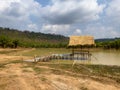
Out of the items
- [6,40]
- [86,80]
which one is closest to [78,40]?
[86,80]

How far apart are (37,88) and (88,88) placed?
2497 mm

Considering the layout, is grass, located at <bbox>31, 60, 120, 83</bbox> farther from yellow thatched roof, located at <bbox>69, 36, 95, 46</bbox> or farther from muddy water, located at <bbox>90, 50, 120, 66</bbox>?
yellow thatched roof, located at <bbox>69, 36, 95, 46</bbox>

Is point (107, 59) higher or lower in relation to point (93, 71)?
lower

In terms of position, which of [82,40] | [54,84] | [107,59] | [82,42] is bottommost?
[107,59]

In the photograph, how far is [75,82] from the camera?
12.9 m

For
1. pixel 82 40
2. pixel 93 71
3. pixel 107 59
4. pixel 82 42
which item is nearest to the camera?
pixel 93 71

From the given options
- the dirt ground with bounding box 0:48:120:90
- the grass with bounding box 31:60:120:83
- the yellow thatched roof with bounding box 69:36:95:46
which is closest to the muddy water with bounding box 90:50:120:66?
the yellow thatched roof with bounding box 69:36:95:46

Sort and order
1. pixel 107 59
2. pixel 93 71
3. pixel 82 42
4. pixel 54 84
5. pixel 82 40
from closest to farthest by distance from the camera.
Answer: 1. pixel 54 84
2. pixel 93 71
3. pixel 107 59
4. pixel 82 42
5. pixel 82 40

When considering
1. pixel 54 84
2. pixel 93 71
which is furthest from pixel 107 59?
pixel 54 84

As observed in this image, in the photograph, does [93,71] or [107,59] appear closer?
[93,71]

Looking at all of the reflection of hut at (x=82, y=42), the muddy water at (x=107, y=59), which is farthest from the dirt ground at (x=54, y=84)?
the reflection of hut at (x=82, y=42)

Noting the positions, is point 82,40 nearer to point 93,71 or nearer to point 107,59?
point 107,59

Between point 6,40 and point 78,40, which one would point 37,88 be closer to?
point 78,40

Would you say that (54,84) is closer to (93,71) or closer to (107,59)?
(93,71)
